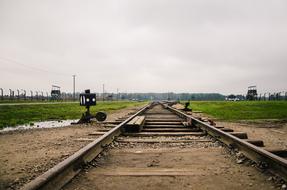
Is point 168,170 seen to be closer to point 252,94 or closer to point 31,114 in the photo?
point 31,114

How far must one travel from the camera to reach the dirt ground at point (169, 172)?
3495 mm

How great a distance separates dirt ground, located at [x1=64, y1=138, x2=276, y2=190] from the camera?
349cm

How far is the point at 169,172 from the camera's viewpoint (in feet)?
13.3

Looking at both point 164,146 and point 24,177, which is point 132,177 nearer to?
point 24,177

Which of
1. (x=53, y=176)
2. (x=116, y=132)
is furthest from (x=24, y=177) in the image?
(x=116, y=132)

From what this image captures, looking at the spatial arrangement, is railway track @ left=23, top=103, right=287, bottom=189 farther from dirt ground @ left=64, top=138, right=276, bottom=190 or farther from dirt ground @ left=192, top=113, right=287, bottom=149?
dirt ground @ left=192, top=113, right=287, bottom=149

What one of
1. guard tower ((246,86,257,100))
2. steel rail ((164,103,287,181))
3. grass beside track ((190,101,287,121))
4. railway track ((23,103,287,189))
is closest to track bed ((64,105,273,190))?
railway track ((23,103,287,189))

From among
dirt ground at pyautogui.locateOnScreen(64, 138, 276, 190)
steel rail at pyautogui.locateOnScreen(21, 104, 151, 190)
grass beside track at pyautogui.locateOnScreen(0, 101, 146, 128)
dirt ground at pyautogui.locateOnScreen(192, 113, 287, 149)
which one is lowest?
grass beside track at pyautogui.locateOnScreen(0, 101, 146, 128)

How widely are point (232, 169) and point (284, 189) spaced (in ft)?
3.37

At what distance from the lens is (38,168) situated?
4.46 meters

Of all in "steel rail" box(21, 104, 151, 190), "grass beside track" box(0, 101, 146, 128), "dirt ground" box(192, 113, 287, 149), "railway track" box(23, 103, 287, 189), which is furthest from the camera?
"grass beside track" box(0, 101, 146, 128)

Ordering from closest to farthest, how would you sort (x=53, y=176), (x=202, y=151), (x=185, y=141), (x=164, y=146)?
(x=53, y=176) < (x=202, y=151) < (x=164, y=146) < (x=185, y=141)

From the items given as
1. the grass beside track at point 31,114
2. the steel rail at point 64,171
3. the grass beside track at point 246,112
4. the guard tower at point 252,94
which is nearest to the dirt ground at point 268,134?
the steel rail at point 64,171

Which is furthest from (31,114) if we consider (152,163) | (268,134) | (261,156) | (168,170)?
(261,156)
